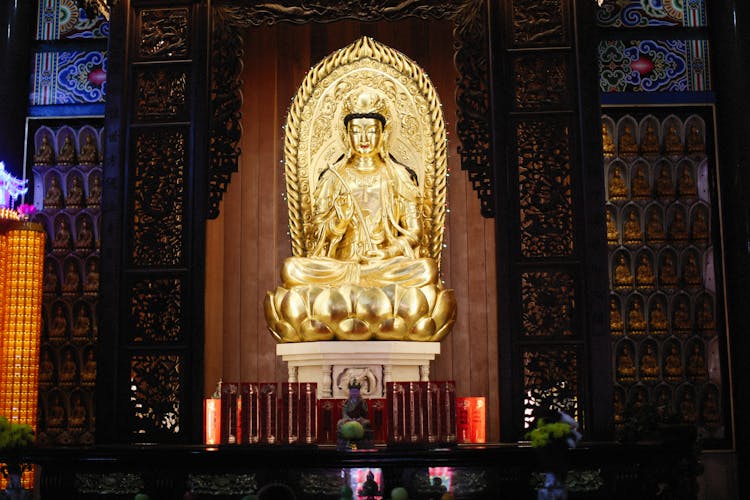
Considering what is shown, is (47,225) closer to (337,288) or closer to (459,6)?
(337,288)

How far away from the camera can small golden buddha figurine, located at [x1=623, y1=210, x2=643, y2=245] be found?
7.27m

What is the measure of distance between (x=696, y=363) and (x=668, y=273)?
26.5 inches

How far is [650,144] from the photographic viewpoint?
7.34 meters

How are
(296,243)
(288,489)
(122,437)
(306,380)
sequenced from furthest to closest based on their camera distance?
(296,243)
(306,380)
(122,437)
(288,489)

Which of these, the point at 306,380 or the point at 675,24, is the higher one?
the point at 675,24

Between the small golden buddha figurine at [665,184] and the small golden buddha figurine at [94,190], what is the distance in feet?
13.6

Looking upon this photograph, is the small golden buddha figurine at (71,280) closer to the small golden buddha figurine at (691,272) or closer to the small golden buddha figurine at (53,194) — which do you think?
the small golden buddha figurine at (53,194)

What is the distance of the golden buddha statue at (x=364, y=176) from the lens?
660 centimetres

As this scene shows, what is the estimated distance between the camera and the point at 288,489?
4.77m

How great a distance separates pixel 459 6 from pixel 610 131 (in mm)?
1601

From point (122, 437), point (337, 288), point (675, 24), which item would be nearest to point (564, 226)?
point (337, 288)

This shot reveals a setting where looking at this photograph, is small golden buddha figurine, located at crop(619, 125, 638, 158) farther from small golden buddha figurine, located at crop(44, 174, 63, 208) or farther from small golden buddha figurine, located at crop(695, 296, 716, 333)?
small golden buddha figurine, located at crop(44, 174, 63, 208)

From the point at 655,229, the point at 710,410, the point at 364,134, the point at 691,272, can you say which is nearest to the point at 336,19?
the point at 364,134

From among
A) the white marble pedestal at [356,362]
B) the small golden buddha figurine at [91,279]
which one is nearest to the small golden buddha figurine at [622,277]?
the white marble pedestal at [356,362]
